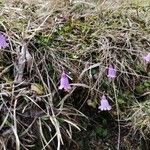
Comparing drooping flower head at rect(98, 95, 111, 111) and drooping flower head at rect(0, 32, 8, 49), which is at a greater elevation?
drooping flower head at rect(0, 32, 8, 49)

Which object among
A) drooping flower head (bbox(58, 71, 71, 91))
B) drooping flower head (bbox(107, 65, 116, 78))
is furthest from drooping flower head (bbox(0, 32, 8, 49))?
drooping flower head (bbox(107, 65, 116, 78))

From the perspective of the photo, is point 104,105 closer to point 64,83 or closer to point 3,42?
point 64,83

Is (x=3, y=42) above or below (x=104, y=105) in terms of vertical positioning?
above

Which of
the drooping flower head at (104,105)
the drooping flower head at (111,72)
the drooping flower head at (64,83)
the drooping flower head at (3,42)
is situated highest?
the drooping flower head at (3,42)

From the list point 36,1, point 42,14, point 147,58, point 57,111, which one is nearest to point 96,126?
point 57,111

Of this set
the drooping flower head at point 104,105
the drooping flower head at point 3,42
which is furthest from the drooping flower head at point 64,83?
the drooping flower head at point 3,42

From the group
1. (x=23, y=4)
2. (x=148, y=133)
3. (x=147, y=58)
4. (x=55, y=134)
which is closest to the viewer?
(x=55, y=134)

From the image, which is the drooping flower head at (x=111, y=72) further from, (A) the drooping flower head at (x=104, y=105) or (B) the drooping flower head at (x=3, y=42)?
(B) the drooping flower head at (x=3, y=42)

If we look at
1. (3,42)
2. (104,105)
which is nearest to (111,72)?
(104,105)

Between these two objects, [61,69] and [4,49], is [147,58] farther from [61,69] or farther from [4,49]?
[4,49]

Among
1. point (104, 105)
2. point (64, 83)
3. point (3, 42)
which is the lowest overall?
point (104, 105)

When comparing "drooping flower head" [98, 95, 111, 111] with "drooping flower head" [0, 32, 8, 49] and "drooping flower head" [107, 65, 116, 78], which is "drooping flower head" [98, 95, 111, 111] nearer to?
"drooping flower head" [107, 65, 116, 78]
